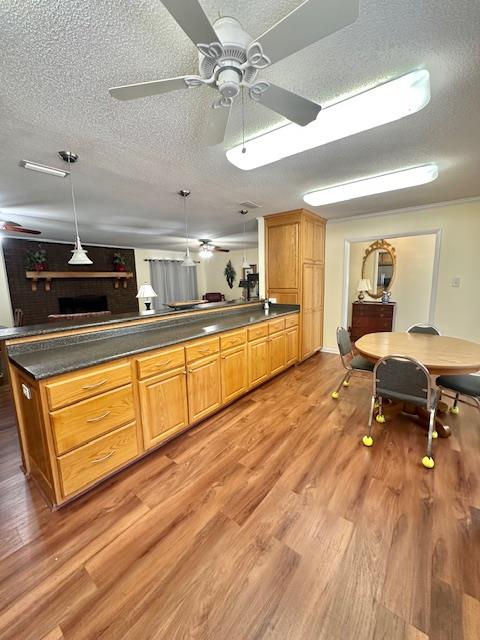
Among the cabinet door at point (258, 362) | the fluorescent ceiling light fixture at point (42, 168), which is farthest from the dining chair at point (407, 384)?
the fluorescent ceiling light fixture at point (42, 168)

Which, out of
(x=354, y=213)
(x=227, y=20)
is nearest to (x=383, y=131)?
→ (x=227, y=20)

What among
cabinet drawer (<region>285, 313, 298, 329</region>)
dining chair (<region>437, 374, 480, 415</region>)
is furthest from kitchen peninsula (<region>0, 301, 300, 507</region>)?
dining chair (<region>437, 374, 480, 415</region>)

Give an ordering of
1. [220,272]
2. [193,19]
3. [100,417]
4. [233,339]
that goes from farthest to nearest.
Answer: [220,272] < [233,339] < [100,417] < [193,19]

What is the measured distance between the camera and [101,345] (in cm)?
199

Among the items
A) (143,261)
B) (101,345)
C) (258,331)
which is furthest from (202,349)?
(143,261)

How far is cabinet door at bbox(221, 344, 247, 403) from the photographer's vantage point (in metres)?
2.66

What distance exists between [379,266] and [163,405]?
16.3 feet

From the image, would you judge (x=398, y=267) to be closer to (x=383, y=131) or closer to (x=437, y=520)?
(x=383, y=131)

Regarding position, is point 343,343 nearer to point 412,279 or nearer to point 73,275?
point 412,279

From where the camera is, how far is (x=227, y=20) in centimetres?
99

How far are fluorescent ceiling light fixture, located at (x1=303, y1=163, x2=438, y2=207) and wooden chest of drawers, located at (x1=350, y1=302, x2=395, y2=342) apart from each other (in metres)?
2.73

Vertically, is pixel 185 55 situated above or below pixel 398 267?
above

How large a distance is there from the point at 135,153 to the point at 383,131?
1.83m

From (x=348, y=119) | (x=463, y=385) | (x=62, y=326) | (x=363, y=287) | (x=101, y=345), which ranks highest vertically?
(x=348, y=119)
